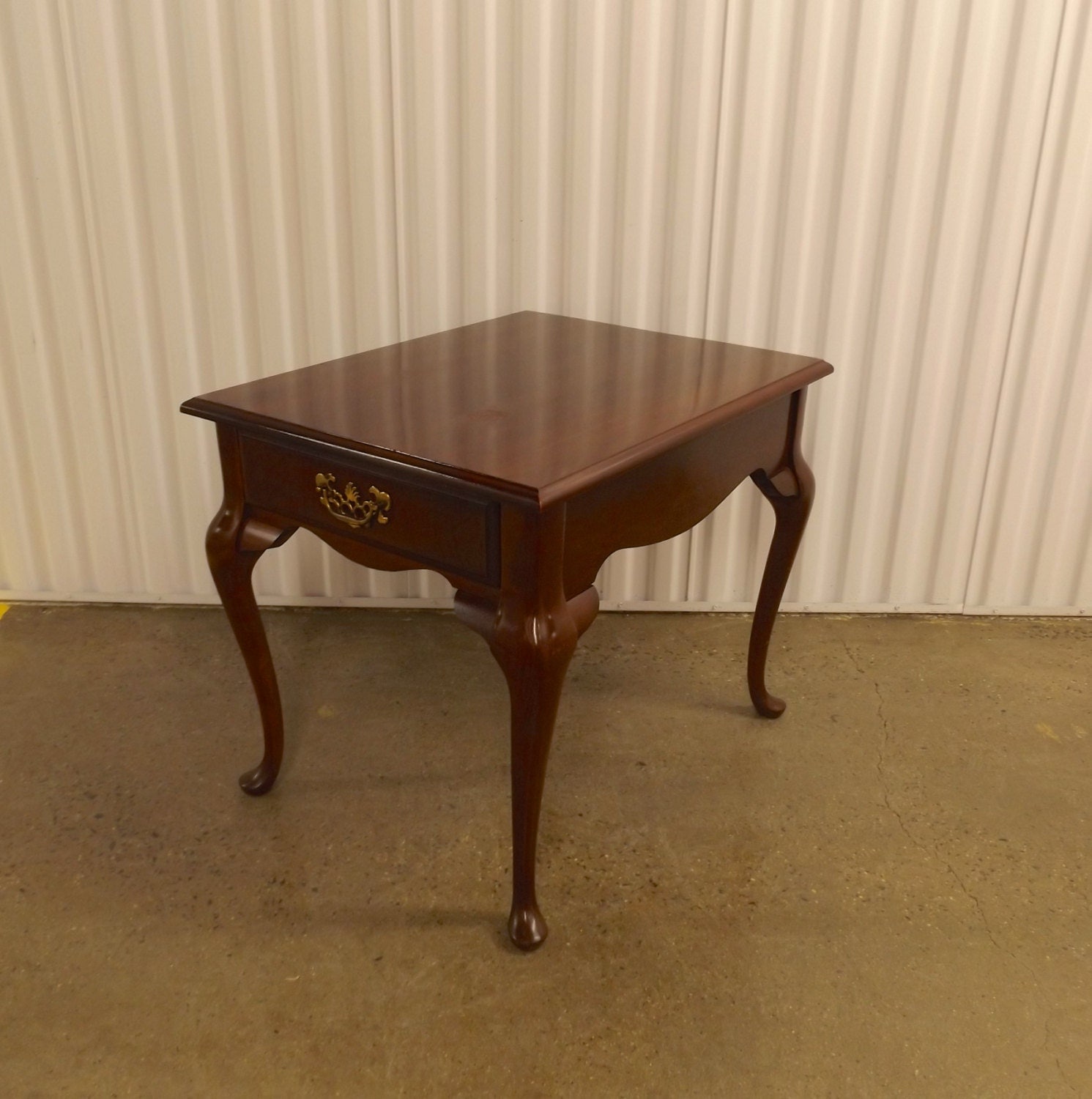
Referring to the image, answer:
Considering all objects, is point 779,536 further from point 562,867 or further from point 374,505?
point 374,505

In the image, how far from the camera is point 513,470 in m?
1.32

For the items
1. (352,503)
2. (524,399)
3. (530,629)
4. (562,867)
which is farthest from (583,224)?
(562,867)

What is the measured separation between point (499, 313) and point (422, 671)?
2.33 ft

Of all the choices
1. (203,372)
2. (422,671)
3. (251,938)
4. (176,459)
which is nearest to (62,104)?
(203,372)

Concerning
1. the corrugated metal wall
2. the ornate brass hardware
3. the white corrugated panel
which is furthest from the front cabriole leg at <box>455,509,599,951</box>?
the white corrugated panel

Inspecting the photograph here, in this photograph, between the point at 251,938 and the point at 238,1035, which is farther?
the point at 251,938

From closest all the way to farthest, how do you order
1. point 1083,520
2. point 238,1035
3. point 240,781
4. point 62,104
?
point 238,1035
point 240,781
point 62,104
point 1083,520

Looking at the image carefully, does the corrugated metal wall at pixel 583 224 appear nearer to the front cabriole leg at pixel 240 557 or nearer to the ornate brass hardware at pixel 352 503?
the front cabriole leg at pixel 240 557

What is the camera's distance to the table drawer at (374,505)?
137 cm

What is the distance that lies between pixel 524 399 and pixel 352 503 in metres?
0.28

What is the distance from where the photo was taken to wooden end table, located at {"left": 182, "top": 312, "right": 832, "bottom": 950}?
4.47 ft

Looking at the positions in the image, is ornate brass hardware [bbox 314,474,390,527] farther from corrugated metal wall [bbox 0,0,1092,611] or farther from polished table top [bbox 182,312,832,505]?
corrugated metal wall [bbox 0,0,1092,611]

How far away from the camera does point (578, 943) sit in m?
1.60

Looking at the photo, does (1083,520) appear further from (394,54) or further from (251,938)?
(251,938)
